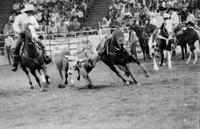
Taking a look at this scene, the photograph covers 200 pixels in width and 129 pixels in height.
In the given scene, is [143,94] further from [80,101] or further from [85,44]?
[85,44]

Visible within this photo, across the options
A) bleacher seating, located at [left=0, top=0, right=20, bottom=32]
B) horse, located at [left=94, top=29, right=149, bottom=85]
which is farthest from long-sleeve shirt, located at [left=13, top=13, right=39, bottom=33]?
bleacher seating, located at [left=0, top=0, right=20, bottom=32]

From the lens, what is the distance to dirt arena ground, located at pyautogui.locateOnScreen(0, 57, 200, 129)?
900 centimetres

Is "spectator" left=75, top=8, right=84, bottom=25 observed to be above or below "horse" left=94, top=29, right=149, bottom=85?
below

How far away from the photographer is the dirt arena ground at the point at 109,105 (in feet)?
29.5

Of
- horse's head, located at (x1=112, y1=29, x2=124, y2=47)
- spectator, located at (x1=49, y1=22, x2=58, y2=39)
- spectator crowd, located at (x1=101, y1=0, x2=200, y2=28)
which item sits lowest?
spectator, located at (x1=49, y1=22, x2=58, y2=39)

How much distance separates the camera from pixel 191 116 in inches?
358

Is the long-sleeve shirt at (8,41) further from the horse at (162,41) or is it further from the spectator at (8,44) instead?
the horse at (162,41)

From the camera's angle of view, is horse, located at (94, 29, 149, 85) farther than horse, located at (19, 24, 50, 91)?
No

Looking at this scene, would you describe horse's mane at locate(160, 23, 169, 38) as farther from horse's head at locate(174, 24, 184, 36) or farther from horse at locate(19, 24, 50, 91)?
horse at locate(19, 24, 50, 91)

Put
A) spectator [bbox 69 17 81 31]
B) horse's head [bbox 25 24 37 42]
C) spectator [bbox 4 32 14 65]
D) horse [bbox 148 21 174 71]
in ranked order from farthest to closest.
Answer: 1. spectator [bbox 69 17 81 31]
2. spectator [bbox 4 32 14 65]
3. horse [bbox 148 21 174 71]
4. horse's head [bbox 25 24 37 42]

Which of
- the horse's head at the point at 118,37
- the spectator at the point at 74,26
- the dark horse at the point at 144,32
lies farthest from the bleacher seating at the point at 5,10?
the horse's head at the point at 118,37

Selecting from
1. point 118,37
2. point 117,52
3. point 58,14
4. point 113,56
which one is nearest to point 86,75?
point 113,56

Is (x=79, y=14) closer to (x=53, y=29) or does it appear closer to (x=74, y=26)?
(x=74, y=26)

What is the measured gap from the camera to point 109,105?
436 inches
